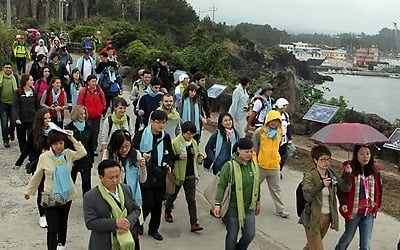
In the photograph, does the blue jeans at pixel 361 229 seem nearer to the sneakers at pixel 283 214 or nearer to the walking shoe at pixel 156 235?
the sneakers at pixel 283 214

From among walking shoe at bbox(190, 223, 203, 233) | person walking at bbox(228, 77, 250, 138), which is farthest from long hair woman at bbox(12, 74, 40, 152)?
walking shoe at bbox(190, 223, 203, 233)

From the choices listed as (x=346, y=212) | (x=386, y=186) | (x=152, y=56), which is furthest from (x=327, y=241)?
(x=152, y=56)

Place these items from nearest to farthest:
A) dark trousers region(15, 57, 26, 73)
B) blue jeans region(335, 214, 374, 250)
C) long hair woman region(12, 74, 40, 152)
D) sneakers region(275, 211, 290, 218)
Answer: blue jeans region(335, 214, 374, 250) → sneakers region(275, 211, 290, 218) → long hair woman region(12, 74, 40, 152) → dark trousers region(15, 57, 26, 73)

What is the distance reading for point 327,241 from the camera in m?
7.10

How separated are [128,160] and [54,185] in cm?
76

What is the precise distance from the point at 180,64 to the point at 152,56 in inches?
105

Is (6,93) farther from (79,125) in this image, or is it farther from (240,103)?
(240,103)

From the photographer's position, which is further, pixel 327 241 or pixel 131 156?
pixel 327 241

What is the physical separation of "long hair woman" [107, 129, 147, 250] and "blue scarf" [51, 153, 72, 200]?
A: 0.50m

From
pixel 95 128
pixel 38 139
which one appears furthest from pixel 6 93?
pixel 38 139

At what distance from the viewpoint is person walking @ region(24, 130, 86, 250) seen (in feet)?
18.9

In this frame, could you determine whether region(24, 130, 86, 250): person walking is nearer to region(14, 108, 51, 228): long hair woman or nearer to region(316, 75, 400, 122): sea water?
region(14, 108, 51, 228): long hair woman

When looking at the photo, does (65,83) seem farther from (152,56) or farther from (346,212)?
(152,56)

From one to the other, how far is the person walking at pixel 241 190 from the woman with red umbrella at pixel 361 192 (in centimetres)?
90
